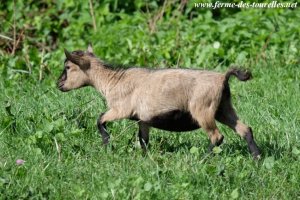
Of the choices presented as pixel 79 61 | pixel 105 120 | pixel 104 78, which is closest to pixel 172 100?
pixel 105 120

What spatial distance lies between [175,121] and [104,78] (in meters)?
→ 0.96

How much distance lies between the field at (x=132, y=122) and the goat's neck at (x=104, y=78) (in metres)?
0.30

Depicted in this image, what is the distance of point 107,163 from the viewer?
23.5 feet

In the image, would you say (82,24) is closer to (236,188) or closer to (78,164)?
(78,164)

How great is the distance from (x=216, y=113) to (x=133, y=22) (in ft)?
17.2

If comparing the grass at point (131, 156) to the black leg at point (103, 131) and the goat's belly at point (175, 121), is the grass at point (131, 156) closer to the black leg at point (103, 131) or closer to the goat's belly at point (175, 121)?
the black leg at point (103, 131)

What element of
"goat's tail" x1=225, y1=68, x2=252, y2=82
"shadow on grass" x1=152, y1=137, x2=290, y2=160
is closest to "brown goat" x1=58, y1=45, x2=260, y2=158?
"goat's tail" x1=225, y1=68, x2=252, y2=82

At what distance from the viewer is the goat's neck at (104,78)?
316 inches

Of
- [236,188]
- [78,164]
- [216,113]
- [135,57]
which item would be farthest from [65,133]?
[135,57]

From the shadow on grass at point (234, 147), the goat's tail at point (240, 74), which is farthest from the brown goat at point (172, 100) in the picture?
the shadow on grass at point (234, 147)

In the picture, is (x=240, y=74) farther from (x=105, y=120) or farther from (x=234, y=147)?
(x=105, y=120)

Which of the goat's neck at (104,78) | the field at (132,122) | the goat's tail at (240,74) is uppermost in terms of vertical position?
the goat's tail at (240,74)

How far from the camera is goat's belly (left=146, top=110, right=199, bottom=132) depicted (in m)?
7.45

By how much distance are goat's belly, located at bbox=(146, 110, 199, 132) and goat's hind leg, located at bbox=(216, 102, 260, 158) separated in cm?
27
